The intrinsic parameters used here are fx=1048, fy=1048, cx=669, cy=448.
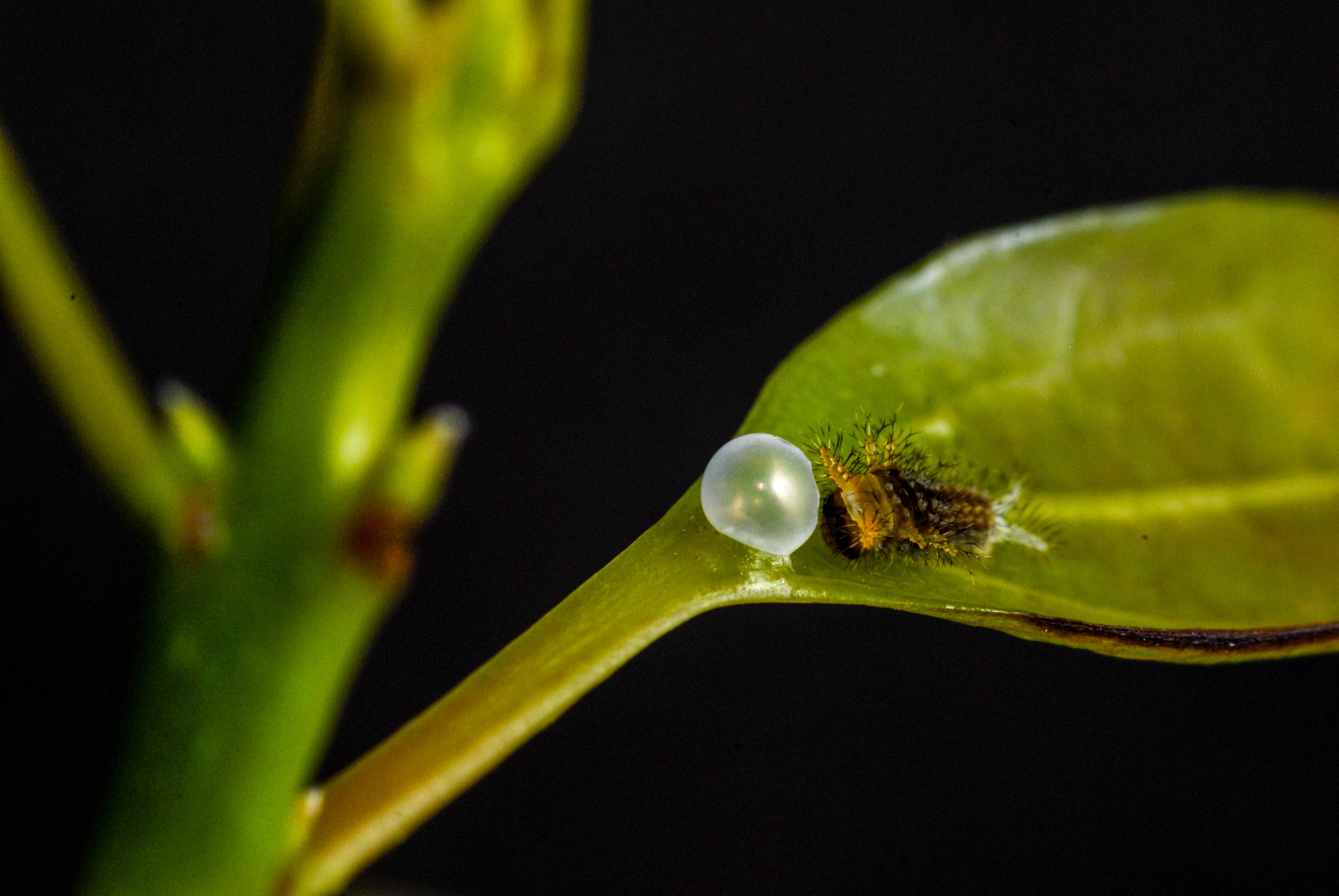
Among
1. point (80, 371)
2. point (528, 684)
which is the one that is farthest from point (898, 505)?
point (80, 371)

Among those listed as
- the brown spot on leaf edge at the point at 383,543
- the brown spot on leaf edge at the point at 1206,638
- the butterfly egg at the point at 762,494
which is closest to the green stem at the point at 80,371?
the brown spot on leaf edge at the point at 383,543

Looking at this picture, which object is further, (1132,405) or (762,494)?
(1132,405)

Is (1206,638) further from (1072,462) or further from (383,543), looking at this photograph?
(383,543)

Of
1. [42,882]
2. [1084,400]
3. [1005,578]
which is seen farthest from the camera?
[42,882]

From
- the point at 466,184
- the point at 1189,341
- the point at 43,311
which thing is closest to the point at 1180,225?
the point at 1189,341

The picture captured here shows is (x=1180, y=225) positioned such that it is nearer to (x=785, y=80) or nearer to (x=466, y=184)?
(x=466, y=184)

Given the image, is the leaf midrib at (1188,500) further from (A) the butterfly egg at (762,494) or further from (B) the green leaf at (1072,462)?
(A) the butterfly egg at (762,494)

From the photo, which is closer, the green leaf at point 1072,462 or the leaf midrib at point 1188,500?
the green leaf at point 1072,462
